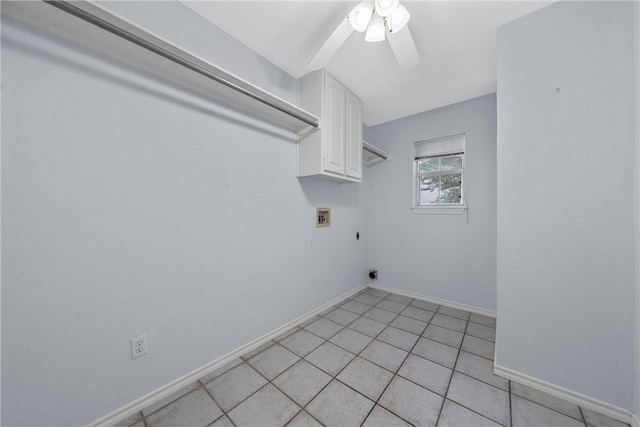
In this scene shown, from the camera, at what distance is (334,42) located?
1.42 metres

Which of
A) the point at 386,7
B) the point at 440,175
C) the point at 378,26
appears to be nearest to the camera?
the point at 386,7

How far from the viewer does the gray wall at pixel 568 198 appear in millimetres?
1271

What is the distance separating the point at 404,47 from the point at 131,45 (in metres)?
1.62

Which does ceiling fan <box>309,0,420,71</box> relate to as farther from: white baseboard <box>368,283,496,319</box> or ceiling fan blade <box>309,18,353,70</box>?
white baseboard <box>368,283,496,319</box>

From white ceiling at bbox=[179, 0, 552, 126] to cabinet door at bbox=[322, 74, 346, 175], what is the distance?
15cm

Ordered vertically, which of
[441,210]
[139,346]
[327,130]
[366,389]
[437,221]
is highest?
[327,130]

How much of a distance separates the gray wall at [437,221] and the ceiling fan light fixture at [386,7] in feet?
6.52

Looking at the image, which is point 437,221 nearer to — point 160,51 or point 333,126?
point 333,126

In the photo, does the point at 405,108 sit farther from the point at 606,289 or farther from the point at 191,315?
the point at 191,315

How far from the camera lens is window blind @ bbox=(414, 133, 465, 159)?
278cm

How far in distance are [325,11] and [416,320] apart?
9.64 ft

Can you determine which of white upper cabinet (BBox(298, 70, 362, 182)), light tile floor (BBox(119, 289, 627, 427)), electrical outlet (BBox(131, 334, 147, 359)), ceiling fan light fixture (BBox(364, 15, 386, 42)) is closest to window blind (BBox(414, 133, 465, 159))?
white upper cabinet (BBox(298, 70, 362, 182))

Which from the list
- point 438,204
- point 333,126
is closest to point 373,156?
point 438,204

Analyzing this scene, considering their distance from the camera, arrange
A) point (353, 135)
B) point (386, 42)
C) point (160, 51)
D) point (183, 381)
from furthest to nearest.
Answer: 1. point (353, 135)
2. point (386, 42)
3. point (183, 381)
4. point (160, 51)
